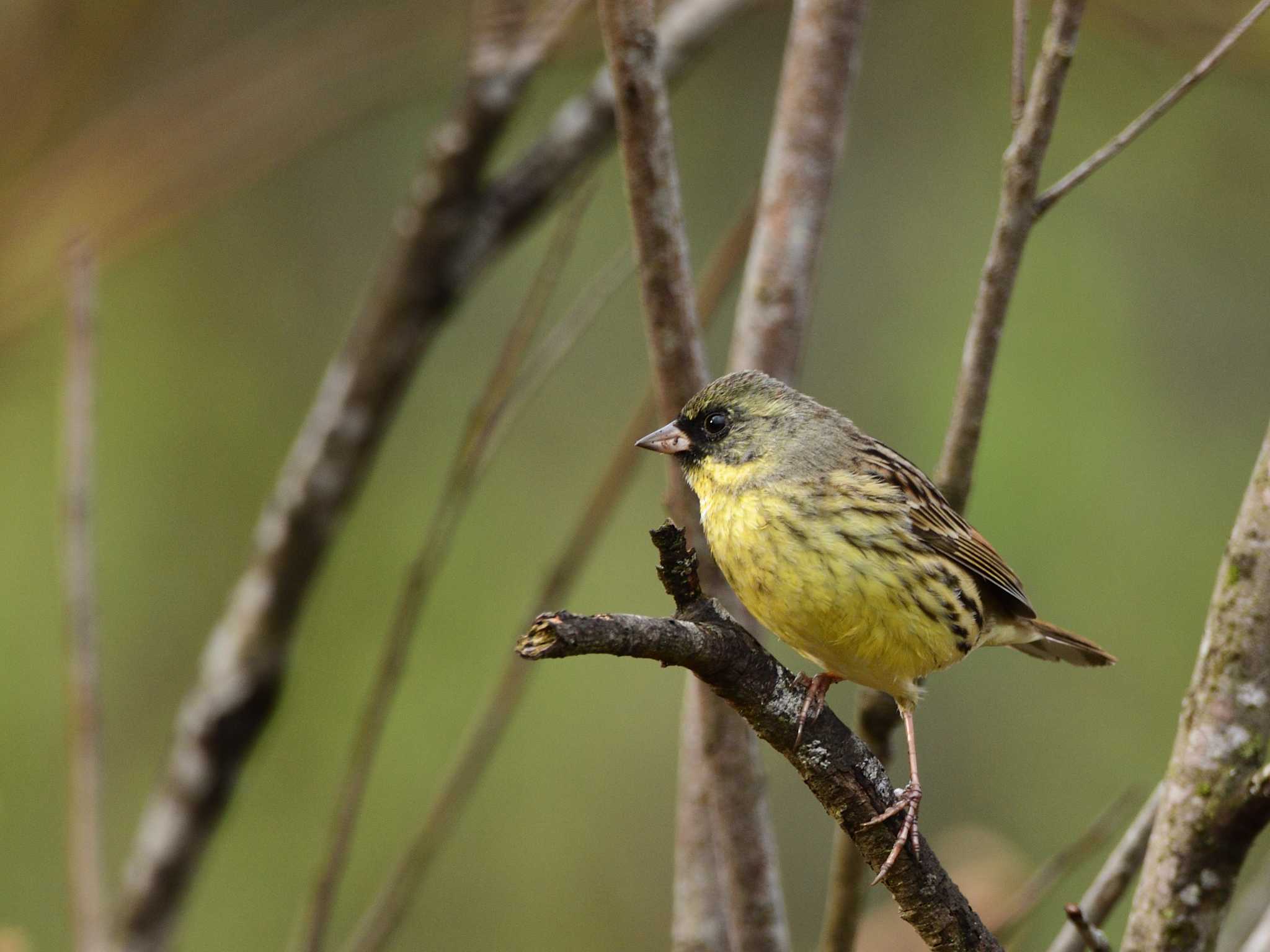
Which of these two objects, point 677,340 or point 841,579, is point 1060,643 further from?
point 677,340

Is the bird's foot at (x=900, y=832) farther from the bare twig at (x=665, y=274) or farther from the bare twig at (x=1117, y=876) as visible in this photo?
the bare twig at (x=665, y=274)

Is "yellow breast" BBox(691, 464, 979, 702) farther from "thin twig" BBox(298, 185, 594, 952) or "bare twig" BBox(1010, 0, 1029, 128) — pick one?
"bare twig" BBox(1010, 0, 1029, 128)

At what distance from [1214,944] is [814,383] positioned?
3816mm

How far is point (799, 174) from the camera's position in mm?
3033

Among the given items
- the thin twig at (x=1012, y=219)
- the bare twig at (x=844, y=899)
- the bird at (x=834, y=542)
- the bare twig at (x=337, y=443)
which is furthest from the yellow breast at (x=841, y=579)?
the bare twig at (x=337, y=443)

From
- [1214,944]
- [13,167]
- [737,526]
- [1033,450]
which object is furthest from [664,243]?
[1033,450]

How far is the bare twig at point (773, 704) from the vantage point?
1524 millimetres

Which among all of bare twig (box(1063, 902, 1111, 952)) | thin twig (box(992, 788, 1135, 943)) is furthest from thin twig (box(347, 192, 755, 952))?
bare twig (box(1063, 902, 1111, 952))

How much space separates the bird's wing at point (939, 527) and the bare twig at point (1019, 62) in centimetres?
83

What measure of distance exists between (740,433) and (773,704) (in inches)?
50.9

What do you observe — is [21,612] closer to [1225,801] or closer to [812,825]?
[812,825]

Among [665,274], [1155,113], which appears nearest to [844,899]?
[665,274]

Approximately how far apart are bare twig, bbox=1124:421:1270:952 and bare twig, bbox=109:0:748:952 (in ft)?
7.54

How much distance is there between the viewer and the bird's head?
2867mm
